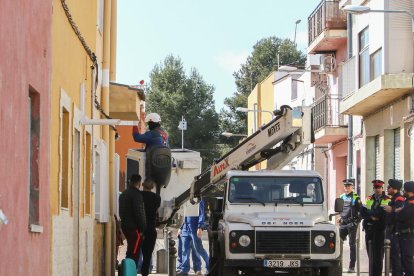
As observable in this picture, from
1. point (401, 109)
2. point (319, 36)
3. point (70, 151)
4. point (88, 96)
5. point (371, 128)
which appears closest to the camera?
point (70, 151)

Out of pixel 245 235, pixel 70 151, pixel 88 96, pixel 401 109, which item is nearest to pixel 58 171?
pixel 70 151

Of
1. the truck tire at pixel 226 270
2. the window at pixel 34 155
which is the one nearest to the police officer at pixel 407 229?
the truck tire at pixel 226 270

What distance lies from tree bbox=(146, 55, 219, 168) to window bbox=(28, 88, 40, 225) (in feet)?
235

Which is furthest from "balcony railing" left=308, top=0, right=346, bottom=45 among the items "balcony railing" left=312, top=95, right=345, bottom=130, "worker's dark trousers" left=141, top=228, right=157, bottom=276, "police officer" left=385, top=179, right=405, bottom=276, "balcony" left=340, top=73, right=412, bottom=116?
"worker's dark trousers" left=141, top=228, right=157, bottom=276

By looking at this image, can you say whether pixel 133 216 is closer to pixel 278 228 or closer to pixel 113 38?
pixel 278 228

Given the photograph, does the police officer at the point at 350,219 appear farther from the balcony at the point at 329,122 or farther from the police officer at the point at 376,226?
the balcony at the point at 329,122

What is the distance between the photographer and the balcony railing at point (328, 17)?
42594 mm

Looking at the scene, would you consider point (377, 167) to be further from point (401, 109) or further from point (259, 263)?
point (259, 263)

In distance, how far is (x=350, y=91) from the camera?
120ft

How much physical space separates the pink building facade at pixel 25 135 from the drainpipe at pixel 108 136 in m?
8.69

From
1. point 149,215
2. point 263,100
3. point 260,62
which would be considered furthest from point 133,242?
point 260,62

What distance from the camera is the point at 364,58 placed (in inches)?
1361

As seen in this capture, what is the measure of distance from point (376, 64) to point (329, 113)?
1119 cm

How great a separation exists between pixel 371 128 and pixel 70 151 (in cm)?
2169
